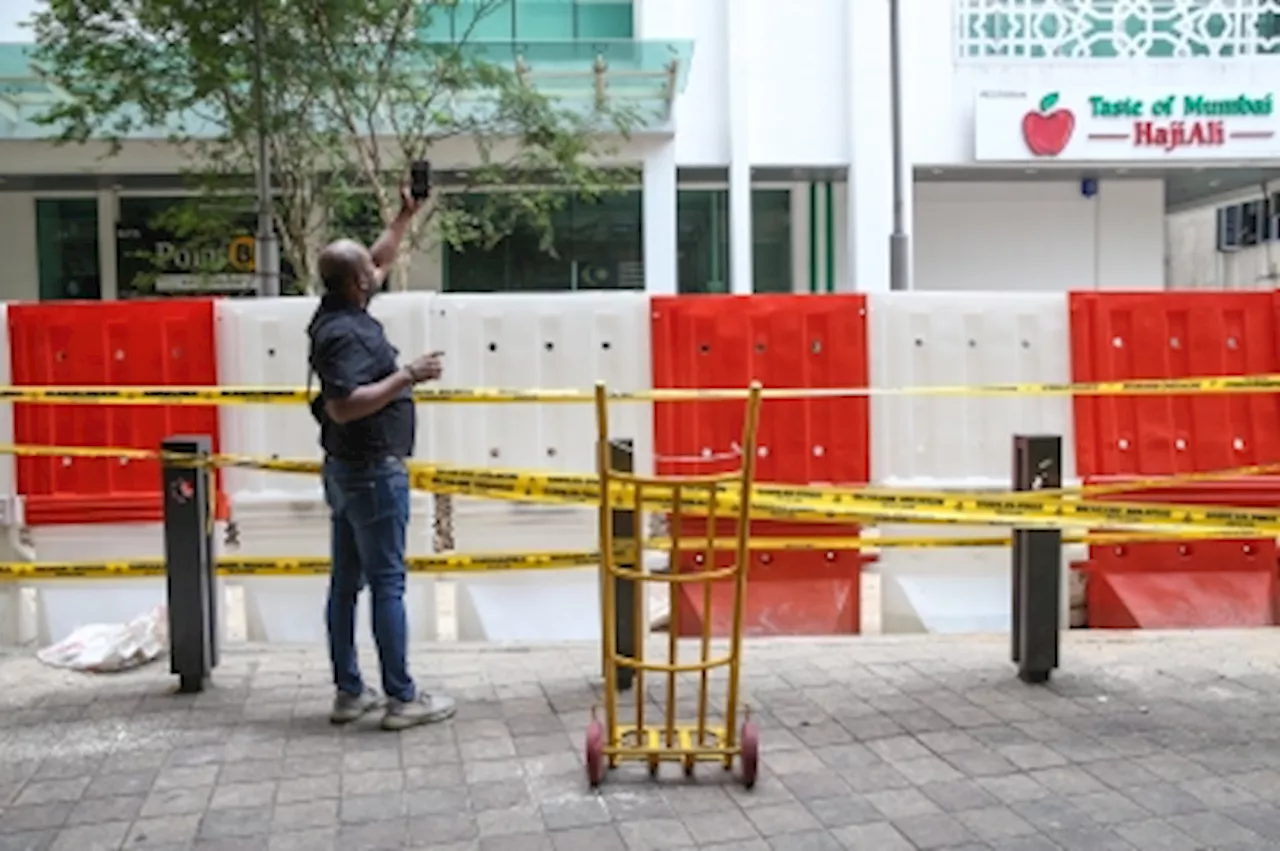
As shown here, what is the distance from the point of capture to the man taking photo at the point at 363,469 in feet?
13.9

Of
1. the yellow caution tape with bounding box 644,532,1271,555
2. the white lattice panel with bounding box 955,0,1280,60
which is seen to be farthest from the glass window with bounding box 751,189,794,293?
the yellow caution tape with bounding box 644,532,1271,555

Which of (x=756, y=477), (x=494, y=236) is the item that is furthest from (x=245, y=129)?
(x=756, y=477)

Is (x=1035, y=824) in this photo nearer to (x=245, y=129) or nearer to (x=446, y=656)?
(x=446, y=656)

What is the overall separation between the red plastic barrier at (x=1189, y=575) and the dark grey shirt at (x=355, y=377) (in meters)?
3.78

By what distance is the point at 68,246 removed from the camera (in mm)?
22234

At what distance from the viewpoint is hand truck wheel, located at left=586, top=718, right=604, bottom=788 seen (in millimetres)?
3842

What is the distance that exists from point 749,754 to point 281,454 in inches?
134

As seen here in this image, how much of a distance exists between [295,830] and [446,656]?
2017mm

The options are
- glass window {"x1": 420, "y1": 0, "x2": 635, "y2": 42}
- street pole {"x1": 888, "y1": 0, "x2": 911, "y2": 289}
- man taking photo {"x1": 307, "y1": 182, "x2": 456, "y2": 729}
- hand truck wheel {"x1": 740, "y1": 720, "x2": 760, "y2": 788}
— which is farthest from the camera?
glass window {"x1": 420, "y1": 0, "x2": 635, "y2": 42}

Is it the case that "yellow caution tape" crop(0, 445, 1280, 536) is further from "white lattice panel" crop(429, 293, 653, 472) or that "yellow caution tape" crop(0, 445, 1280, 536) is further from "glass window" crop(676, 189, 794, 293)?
"glass window" crop(676, 189, 794, 293)

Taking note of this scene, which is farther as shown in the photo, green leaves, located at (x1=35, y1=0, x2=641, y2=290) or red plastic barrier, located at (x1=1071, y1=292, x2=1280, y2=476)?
green leaves, located at (x1=35, y1=0, x2=641, y2=290)

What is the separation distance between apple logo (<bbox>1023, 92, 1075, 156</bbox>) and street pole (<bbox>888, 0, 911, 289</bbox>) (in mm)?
2532

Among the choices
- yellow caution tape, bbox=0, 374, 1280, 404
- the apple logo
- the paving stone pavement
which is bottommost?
the paving stone pavement

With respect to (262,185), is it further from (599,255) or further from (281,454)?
(599,255)
